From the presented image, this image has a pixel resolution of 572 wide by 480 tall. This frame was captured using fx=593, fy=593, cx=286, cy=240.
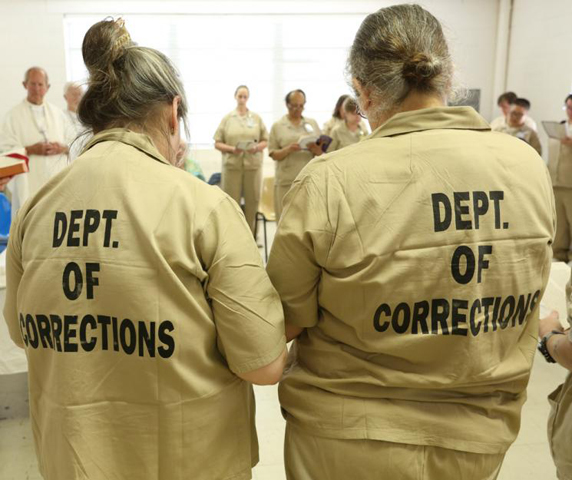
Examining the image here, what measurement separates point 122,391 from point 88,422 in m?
0.09

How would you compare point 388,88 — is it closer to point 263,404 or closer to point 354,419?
point 354,419

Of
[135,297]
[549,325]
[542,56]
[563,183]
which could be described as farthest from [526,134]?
[135,297]

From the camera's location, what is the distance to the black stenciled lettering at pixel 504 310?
1.15m

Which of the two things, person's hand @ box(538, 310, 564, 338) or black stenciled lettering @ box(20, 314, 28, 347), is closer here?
black stenciled lettering @ box(20, 314, 28, 347)

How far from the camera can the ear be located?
1183 mm

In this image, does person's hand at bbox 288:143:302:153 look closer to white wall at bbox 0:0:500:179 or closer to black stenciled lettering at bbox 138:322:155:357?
white wall at bbox 0:0:500:179

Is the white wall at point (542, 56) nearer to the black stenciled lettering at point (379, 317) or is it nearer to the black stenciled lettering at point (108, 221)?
the black stenciled lettering at point (379, 317)

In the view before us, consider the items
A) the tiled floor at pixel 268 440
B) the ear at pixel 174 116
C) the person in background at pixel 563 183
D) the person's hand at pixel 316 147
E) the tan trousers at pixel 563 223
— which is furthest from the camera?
the person's hand at pixel 316 147

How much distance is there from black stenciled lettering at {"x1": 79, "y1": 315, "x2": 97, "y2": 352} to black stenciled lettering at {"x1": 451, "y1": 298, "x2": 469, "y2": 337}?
0.67m

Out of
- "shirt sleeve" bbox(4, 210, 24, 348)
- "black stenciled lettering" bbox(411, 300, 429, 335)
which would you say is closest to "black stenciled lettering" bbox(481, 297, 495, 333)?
"black stenciled lettering" bbox(411, 300, 429, 335)

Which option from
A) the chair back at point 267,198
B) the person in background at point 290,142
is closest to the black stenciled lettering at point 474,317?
the person in background at point 290,142

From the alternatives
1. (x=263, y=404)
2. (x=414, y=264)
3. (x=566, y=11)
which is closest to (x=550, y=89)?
(x=566, y=11)

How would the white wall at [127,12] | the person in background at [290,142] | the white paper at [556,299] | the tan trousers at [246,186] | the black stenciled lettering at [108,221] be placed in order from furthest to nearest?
the white wall at [127,12], the tan trousers at [246,186], the person in background at [290,142], the white paper at [556,299], the black stenciled lettering at [108,221]

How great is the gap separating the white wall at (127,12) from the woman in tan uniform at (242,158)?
1.87 m
